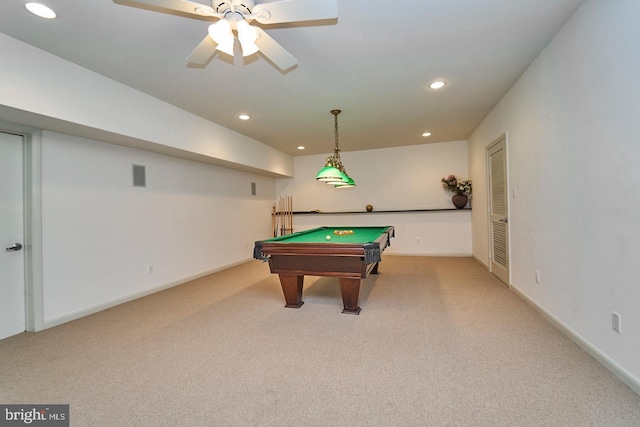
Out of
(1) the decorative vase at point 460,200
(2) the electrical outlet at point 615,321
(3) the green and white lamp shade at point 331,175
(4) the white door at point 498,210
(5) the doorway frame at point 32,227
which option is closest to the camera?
(2) the electrical outlet at point 615,321

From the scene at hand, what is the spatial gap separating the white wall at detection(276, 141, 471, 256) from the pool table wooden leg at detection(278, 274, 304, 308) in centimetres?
390

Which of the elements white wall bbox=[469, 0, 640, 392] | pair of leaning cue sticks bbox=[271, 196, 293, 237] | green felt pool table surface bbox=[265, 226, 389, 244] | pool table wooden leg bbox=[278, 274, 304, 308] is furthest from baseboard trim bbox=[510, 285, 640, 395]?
pair of leaning cue sticks bbox=[271, 196, 293, 237]

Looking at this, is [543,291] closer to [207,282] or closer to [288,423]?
[288,423]

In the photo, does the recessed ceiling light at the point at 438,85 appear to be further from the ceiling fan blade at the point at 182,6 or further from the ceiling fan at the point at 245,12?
the ceiling fan blade at the point at 182,6

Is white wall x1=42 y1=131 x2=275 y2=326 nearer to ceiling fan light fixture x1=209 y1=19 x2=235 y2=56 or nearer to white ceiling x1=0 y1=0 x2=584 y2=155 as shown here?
white ceiling x1=0 y1=0 x2=584 y2=155

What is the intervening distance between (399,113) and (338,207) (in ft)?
10.7

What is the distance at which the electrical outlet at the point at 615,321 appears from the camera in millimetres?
1808

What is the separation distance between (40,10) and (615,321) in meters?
4.40

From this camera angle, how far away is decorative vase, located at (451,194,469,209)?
19.8 ft

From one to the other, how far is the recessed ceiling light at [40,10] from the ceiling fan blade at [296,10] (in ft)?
5.00

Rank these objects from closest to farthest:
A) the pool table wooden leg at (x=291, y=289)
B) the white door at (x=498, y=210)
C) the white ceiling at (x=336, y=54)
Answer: the white ceiling at (x=336, y=54), the pool table wooden leg at (x=291, y=289), the white door at (x=498, y=210)

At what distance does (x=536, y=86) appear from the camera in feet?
9.20

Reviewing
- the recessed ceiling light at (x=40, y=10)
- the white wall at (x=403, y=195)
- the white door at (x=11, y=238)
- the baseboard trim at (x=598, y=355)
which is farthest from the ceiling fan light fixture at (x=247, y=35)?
the white wall at (x=403, y=195)

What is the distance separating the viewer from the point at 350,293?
9.85 feet
